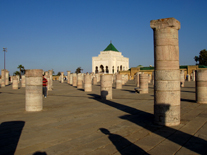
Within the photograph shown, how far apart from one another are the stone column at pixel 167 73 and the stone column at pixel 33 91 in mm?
4867

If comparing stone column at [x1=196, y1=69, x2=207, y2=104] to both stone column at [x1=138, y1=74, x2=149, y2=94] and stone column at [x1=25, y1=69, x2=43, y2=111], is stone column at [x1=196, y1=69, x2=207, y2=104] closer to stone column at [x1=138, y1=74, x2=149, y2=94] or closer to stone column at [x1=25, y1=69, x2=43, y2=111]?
stone column at [x1=138, y1=74, x2=149, y2=94]

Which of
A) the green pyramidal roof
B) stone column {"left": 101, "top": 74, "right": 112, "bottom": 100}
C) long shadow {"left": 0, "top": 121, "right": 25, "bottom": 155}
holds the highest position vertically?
the green pyramidal roof

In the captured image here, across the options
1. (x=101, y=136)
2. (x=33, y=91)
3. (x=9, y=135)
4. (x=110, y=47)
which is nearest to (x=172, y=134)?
(x=101, y=136)

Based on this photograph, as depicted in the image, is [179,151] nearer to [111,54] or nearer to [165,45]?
[165,45]

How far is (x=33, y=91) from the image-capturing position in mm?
8789

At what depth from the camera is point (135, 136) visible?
500cm

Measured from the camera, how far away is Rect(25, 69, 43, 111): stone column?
8.73 m

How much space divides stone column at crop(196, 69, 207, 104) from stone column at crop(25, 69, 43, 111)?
279 inches

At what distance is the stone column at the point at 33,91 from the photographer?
8.73 m

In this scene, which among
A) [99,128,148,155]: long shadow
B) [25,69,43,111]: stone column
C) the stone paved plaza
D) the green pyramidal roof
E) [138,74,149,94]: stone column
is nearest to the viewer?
[99,128,148,155]: long shadow

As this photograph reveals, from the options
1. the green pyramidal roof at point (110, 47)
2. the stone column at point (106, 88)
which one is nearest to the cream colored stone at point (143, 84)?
the stone column at point (106, 88)

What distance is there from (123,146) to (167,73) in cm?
263

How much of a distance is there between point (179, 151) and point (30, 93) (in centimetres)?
642

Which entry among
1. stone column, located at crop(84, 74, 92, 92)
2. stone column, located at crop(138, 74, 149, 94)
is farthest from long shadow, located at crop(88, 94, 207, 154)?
stone column, located at crop(84, 74, 92, 92)
